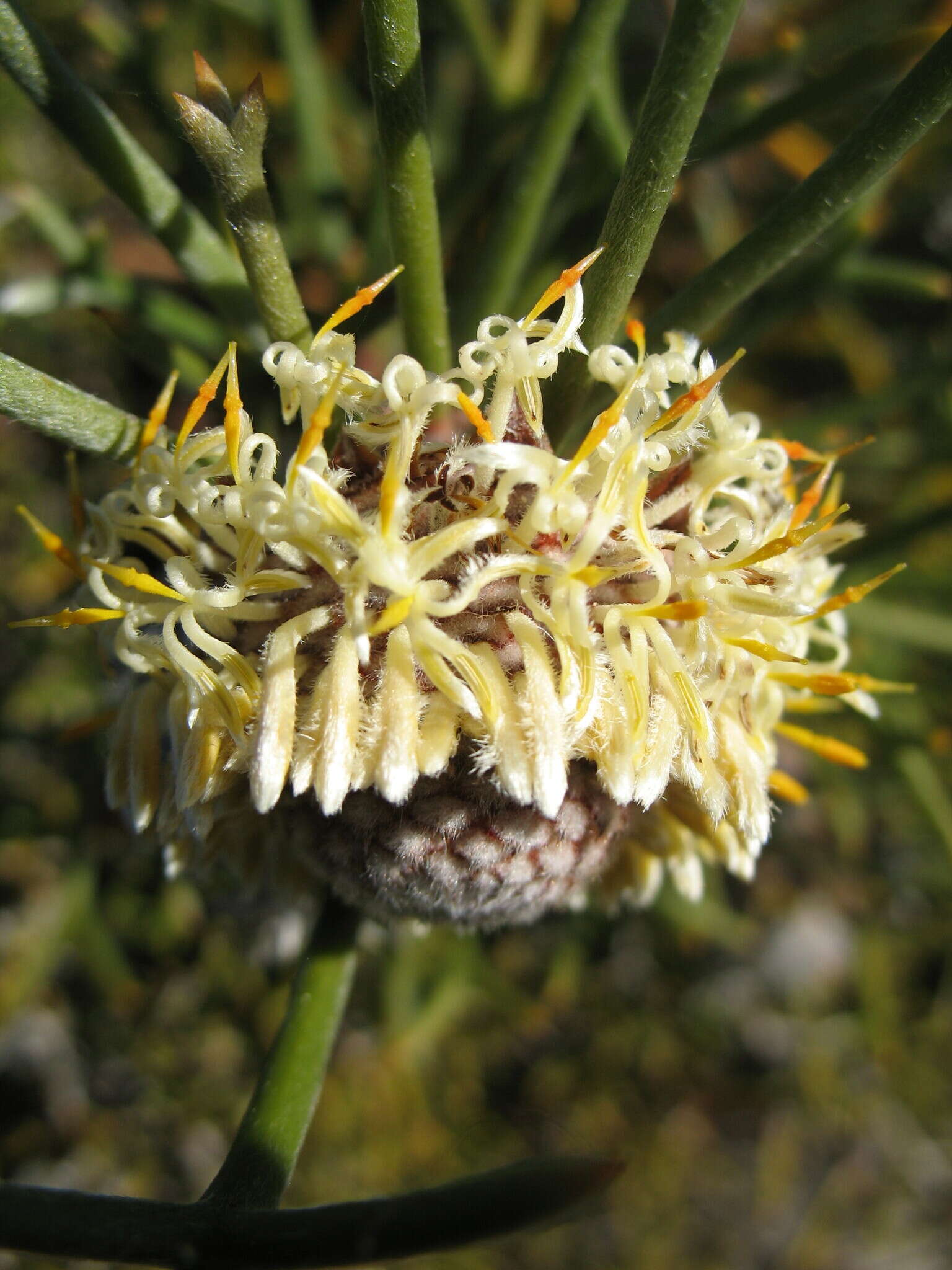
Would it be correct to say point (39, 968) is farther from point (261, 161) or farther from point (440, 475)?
point (261, 161)

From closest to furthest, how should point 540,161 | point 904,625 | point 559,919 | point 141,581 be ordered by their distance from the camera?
point 141,581, point 540,161, point 904,625, point 559,919

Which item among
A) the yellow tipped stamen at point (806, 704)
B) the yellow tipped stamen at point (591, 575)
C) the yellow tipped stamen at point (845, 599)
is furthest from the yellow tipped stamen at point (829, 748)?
the yellow tipped stamen at point (591, 575)

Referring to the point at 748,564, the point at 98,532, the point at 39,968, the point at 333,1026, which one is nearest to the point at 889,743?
the point at 748,564

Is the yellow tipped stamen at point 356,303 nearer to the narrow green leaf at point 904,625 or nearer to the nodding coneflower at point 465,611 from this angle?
the nodding coneflower at point 465,611

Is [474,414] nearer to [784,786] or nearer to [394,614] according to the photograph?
[394,614]

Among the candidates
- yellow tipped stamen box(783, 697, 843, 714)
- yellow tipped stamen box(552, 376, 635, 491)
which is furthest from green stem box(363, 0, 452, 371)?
yellow tipped stamen box(783, 697, 843, 714)

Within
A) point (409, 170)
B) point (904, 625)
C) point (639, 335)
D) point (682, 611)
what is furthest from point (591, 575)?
point (904, 625)

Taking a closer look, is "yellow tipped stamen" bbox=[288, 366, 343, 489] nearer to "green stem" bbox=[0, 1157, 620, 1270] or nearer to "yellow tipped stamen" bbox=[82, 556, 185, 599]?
"yellow tipped stamen" bbox=[82, 556, 185, 599]
